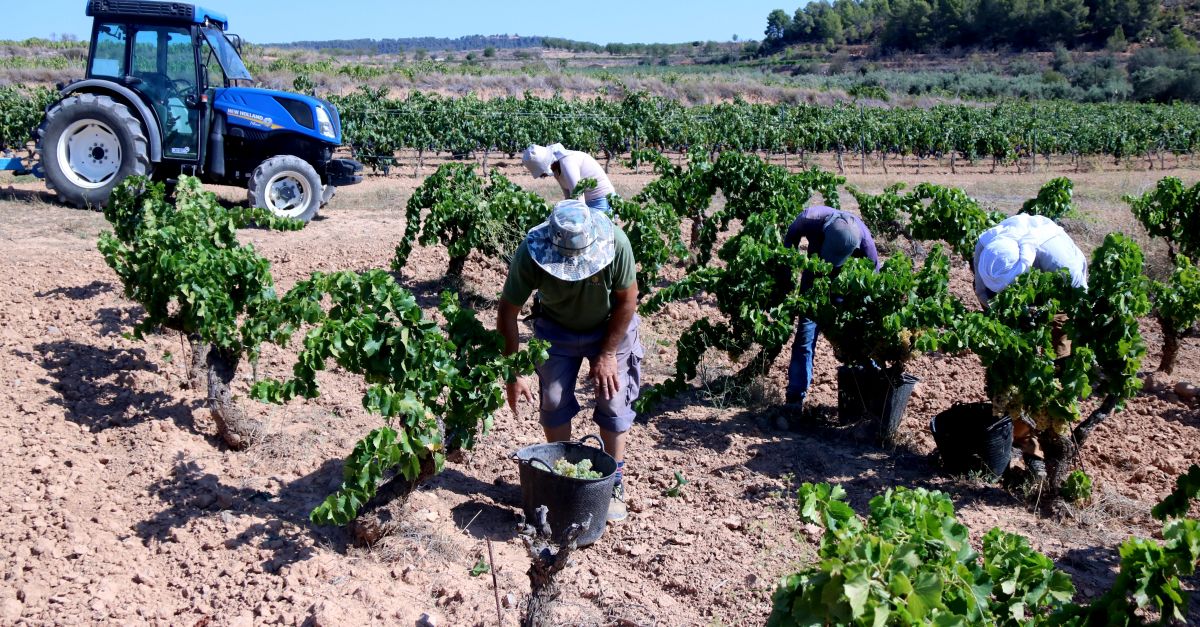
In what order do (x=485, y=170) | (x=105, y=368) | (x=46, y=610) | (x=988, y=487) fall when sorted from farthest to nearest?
(x=485, y=170), (x=105, y=368), (x=988, y=487), (x=46, y=610)

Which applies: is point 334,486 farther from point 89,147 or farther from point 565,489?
point 89,147

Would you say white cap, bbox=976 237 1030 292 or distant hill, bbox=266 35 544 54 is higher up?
distant hill, bbox=266 35 544 54

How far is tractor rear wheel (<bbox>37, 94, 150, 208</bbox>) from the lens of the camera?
1029 centimetres

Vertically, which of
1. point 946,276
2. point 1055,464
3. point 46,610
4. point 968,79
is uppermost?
point 968,79

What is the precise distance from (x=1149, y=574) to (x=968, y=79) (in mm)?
56960

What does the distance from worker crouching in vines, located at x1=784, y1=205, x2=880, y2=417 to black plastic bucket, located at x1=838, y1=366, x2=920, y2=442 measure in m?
0.25

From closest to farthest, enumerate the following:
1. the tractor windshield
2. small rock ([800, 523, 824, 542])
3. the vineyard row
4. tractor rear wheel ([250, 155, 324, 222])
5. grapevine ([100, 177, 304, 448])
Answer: small rock ([800, 523, 824, 542]), grapevine ([100, 177, 304, 448]), tractor rear wheel ([250, 155, 324, 222]), the tractor windshield, the vineyard row

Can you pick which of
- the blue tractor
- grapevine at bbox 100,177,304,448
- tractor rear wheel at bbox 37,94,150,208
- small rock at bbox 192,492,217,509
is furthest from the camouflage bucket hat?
tractor rear wheel at bbox 37,94,150,208

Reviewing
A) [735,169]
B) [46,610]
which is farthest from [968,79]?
[46,610]

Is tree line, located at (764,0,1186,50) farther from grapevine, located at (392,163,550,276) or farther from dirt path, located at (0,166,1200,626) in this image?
dirt path, located at (0,166,1200,626)

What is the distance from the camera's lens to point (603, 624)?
3.81m

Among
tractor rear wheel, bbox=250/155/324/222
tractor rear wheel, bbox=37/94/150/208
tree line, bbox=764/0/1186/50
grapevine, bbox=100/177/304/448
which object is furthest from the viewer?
tree line, bbox=764/0/1186/50

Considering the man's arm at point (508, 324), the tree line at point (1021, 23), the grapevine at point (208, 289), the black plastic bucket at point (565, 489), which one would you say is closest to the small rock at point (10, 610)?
the grapevine at point (208, 289)

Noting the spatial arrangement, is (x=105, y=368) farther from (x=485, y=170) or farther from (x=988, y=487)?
(x=485, y=170)
